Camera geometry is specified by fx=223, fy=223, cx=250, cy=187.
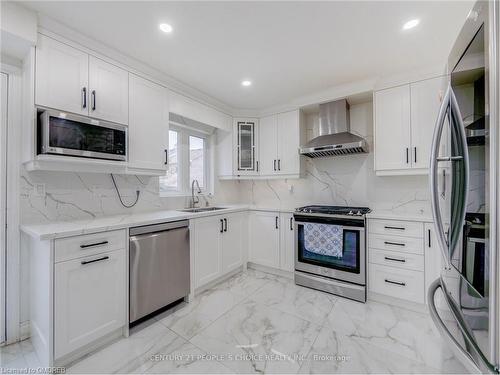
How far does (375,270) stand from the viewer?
2418mm

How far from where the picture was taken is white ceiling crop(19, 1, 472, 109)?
1555 millimetres

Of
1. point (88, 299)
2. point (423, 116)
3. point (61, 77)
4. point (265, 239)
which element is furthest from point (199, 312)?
point (423, 116)

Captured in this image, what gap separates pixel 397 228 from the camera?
7.55ft

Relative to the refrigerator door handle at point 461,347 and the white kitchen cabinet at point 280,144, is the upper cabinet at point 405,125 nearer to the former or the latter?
the white kitchen cabinet at point 280,144

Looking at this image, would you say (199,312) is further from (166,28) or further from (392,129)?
(392,129)

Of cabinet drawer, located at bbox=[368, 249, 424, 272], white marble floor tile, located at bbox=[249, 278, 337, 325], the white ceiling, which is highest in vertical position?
the white ceiling

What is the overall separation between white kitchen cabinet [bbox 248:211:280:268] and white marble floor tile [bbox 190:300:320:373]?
944 millimetres

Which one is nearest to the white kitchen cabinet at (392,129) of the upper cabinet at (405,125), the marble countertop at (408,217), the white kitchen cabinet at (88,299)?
the upper cabinet at (405,125)

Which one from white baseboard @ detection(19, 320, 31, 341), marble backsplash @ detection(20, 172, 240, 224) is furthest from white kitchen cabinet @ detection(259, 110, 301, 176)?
white baseboard @ detection(19, 320, 31, 341)

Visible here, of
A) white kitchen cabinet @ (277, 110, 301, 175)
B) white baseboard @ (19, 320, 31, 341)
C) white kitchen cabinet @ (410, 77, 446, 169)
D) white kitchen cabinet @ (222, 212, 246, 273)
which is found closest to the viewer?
white baseboard @ (19, 320, 31, 341)

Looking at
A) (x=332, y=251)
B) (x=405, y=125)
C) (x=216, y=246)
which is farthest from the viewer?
(x=216, y=246)

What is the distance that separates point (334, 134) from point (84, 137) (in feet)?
8.76

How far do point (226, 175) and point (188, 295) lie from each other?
1822 mm

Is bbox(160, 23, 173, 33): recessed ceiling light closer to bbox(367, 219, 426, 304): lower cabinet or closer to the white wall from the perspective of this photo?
the white wall
